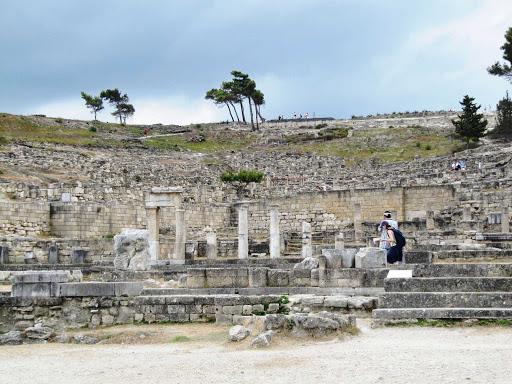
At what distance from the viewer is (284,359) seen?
8.81 metres

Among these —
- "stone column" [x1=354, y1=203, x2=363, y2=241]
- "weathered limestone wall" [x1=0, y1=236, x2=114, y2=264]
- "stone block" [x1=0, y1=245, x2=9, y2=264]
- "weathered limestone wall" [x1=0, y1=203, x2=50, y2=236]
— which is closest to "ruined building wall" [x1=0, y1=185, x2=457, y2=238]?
"weathered limestone wall" [x1=0, y1=203, x2=50, y2=236]

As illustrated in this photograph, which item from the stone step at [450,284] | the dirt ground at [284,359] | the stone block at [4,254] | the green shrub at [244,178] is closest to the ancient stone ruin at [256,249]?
the stone step at [450,284]

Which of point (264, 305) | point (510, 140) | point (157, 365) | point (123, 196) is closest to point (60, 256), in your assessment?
point (123, 196)

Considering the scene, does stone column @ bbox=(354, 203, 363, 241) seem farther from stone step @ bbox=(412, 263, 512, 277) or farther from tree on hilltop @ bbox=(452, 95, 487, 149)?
tree on hilltop @ bbox=(452, 95, 487, 149)

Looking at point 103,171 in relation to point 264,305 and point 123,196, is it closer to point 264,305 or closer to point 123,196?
point 123,196

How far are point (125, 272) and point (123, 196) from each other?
20867mm

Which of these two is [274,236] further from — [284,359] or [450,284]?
[284,359]

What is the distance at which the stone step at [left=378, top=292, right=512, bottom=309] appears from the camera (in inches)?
421

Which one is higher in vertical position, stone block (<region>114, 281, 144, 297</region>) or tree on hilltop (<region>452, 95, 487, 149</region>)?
tree on hilltop (<region>452, 95, 487, 149</region>)

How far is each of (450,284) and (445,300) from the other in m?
0.67

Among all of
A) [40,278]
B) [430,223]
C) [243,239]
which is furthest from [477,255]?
[430,223]

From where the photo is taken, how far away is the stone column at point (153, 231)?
24578 millimetres

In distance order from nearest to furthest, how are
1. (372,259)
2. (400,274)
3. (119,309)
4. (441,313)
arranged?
(441,313) → (400,274) → (119,309) → (372,259)

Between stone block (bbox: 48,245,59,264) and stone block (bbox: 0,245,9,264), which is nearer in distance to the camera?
stone block (bbox: 0,245,9,264)
